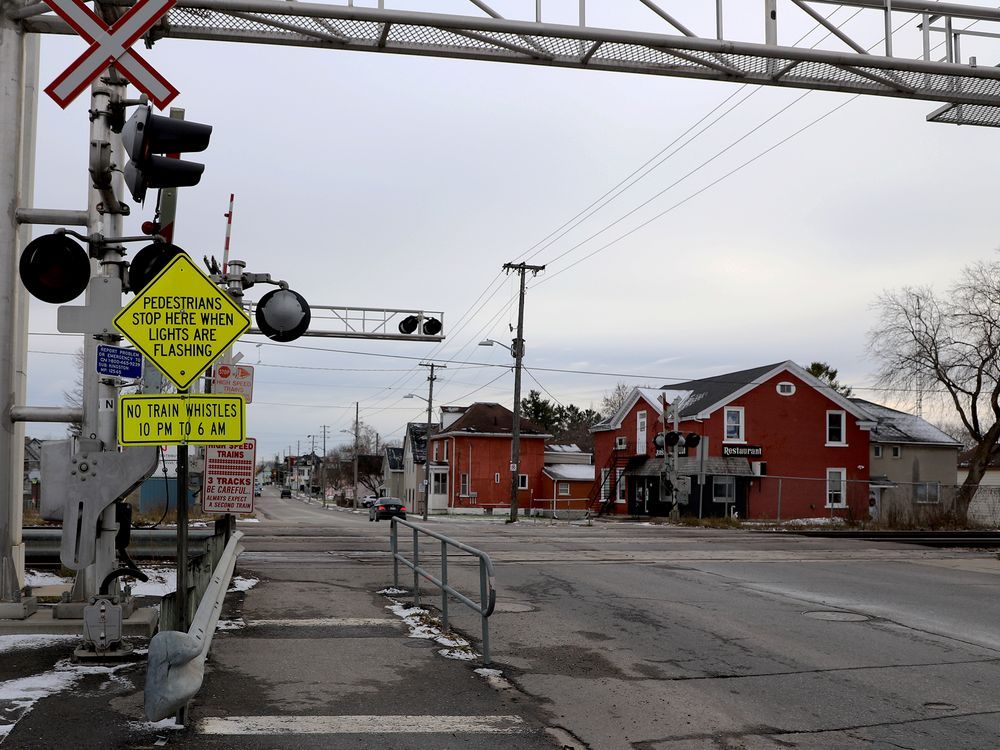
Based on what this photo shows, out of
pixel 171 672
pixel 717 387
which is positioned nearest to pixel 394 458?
pixel 717 387

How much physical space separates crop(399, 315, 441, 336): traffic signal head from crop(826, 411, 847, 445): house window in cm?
2821

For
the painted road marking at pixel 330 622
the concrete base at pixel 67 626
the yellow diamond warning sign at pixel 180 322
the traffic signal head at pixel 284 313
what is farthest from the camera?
the traffic signal head at pixel 284 313

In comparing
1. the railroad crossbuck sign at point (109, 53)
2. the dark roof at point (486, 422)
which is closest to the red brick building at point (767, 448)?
the dark roof at point (486, 422)

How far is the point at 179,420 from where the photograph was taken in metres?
6.25

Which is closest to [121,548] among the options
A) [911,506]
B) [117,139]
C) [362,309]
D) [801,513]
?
[117,139]

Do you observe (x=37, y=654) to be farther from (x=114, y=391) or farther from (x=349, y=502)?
(x=349, y=502)

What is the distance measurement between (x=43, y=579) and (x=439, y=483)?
6163 centimetres

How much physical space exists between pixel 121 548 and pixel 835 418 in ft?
152

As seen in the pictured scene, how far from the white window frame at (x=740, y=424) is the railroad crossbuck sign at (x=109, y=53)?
43.2m

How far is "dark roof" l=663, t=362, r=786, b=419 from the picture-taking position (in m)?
48.9

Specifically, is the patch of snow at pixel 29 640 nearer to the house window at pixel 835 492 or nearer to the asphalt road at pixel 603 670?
the asphalt road at pixel 603 670

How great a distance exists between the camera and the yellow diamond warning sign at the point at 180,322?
638 centimetres

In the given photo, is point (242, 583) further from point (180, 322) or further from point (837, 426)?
point (837, 426)

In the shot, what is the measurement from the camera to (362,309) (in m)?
29.6
